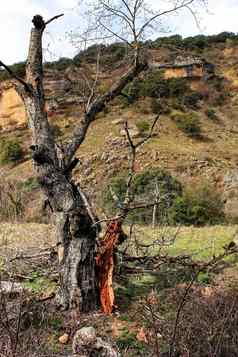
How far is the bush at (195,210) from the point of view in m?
18.3

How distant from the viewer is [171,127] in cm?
A: 3716

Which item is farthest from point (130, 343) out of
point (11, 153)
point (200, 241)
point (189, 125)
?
point (189, 125)

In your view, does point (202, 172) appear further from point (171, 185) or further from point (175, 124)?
point (171, 185)

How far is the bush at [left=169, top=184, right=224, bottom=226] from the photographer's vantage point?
1831cm

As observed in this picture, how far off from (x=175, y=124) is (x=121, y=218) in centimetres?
3064

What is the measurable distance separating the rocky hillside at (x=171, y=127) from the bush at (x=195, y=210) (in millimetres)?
2900

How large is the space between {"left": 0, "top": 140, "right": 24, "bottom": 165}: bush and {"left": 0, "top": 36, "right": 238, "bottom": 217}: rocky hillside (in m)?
0.38

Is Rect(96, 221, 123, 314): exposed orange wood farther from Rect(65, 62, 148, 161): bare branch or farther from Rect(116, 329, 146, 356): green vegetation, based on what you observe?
Rect(65, 62, 148, 161): bare branch

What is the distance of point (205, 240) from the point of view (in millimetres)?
11961

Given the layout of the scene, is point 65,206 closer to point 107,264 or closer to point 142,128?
point 107,264

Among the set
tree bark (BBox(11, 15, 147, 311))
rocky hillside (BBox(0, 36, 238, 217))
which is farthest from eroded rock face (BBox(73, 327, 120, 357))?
rocky hillside (BBox(0, 36, 238, 217))

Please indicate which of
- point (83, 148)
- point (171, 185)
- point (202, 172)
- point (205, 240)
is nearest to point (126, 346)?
point (205, 240)

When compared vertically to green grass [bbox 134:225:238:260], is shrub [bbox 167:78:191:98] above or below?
above

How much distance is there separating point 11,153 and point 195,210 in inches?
789
